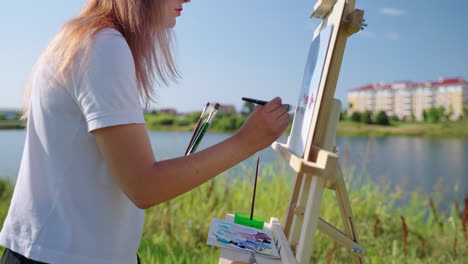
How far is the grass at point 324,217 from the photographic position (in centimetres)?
277

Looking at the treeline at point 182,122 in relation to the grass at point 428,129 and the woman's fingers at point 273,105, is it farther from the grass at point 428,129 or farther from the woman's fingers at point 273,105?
the grass at point 428,129

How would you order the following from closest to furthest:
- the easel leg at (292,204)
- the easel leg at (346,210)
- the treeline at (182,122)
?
the easel leg at (346,210) < the easel leg at (292,204) < the treeline at (182,122)

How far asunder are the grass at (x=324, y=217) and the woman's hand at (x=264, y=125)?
1.54m

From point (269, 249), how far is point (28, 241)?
672 mm

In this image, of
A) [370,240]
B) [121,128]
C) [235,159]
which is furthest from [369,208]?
[121,128]

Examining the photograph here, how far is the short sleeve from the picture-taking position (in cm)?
77

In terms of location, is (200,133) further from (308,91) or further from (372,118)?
(372,118)

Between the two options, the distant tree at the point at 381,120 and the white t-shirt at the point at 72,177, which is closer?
the white t-shirt at the point at 72,177

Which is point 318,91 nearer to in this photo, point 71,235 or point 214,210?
point 71,235

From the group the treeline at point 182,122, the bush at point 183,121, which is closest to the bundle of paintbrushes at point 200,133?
the treeline at point 182,122

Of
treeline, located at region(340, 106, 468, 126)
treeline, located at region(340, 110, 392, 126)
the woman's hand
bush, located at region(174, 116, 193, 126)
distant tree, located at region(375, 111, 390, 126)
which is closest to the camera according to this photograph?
the woman's hand

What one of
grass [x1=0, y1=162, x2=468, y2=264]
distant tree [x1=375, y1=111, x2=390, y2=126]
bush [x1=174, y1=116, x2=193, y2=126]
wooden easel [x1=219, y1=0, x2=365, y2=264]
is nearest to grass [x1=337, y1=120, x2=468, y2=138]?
distant tree [x1=375, y1=111, x2=390, y2=126]

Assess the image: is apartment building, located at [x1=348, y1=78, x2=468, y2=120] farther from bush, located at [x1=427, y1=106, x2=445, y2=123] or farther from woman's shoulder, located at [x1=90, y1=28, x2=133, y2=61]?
woman's shoulder, located at [x1=90, y1=28, x2=133, y2=61]

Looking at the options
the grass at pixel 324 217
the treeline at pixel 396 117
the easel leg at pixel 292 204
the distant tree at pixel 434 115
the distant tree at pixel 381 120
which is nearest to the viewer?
the easel leg at pixel 292 204
